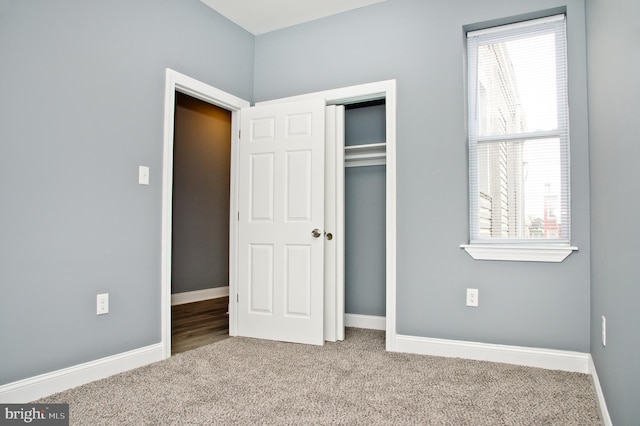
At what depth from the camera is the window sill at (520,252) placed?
275cm

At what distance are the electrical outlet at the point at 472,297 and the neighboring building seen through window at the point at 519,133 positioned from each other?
0.36 m

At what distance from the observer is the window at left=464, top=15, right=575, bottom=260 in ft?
9.45

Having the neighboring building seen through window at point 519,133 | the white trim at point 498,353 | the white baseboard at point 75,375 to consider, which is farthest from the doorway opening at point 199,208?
the neighboring building seen through window at point 519,133

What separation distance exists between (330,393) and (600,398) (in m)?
1.38

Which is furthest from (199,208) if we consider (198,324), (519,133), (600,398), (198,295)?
(600,398)

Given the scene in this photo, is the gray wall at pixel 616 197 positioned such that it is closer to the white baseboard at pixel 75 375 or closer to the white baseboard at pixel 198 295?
the white baseboard at pixel 75 375

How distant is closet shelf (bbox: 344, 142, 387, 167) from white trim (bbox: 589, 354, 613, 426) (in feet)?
7.30

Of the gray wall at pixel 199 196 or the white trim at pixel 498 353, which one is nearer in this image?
the white trim at pixel 498 353

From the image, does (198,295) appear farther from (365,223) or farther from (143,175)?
(143,175)

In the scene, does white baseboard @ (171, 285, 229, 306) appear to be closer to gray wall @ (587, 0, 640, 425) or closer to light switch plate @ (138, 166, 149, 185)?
light switch plate @ (138, 166, 149, 185)

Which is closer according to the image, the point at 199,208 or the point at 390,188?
the point at 390,188

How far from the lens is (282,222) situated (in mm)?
3553

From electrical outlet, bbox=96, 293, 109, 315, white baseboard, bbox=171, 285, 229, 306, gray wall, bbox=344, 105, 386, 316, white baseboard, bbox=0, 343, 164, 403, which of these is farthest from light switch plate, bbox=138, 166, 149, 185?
white baseboard, bbox=171, 285, 229, 306

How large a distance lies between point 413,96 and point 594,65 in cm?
121
